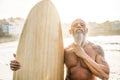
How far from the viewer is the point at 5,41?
9.32 ft

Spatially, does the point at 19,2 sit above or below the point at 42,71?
above

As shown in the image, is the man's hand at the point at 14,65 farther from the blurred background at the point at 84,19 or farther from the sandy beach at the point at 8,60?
the sandy beach at the point at 8,60

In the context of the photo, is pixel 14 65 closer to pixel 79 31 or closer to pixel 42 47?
pixel 42 47

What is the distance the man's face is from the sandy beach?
3.80 ft

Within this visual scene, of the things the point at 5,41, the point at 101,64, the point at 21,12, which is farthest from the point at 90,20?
the point at 101,64

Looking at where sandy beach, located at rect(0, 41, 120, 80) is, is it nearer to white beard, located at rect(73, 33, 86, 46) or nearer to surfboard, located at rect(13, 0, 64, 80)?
surfboard, located at rect(13, 0, 64, 80)

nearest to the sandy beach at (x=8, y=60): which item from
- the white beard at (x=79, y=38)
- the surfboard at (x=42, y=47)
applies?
the surfboard at (x=42, y=47)

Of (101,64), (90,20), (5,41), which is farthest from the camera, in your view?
(5,41)

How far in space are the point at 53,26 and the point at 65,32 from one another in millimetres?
840

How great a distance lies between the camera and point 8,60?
280 centimetres

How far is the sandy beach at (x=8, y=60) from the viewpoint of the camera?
2.61m

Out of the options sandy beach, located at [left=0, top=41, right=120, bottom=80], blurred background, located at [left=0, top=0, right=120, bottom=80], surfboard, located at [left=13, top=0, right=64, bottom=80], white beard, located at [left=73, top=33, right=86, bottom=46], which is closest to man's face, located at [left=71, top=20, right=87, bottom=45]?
white beard, located at [left=73, top=33, right=86, bottom=46]

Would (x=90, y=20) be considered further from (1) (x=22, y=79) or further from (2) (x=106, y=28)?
(1) (x=22, y=79)

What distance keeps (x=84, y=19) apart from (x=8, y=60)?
92cm
